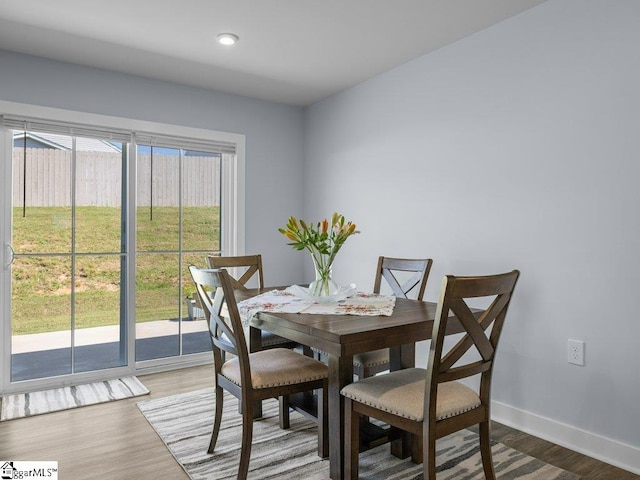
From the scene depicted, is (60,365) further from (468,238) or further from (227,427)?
A: (468,238)

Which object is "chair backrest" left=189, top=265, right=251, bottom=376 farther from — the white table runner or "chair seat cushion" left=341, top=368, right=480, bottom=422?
"chair seat cushion" left=341, top=368, right=480, bottom=422

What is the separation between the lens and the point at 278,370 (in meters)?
2.17

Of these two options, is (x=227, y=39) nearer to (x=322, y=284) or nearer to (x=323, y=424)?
(x=322, y=284)

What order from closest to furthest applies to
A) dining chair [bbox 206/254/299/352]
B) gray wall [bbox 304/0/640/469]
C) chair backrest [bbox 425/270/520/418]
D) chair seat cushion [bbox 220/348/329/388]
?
chair backrest [bbox 425/270/520/418] < chair seat cushion [bbox 220/348/329/388] < gray wall [bbox 304/0/640/469] < dining chair [bbox 206/254/299/352]

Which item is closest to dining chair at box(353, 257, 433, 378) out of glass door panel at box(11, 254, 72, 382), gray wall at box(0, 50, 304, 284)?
gray wall at box(0, 50, 304, 284)

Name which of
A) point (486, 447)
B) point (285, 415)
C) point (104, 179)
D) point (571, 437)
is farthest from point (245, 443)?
point (104, 179)

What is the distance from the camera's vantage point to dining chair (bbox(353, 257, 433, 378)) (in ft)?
8.38

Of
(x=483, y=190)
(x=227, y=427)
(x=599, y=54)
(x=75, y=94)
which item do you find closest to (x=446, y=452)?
(x=227, y=427)

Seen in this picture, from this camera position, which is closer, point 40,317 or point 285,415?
point 285,415

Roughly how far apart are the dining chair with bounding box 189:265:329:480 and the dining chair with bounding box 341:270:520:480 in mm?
316

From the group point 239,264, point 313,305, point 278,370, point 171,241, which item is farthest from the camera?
point 171,241

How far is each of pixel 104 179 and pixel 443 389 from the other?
3082mm

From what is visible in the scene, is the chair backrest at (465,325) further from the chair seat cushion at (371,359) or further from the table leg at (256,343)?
the table leg at (256,343)

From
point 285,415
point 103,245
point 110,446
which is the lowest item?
point 110,446
